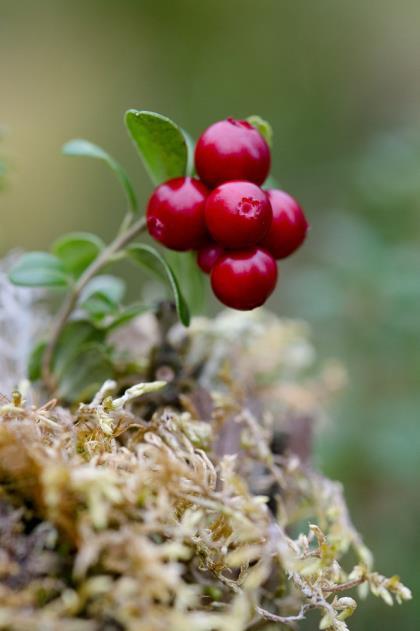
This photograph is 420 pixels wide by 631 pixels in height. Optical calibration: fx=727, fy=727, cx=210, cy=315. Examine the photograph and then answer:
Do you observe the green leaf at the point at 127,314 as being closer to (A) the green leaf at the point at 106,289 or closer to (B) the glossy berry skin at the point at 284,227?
(A) the green leaf at the point at 106,289

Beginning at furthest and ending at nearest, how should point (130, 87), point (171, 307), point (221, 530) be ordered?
point (130, 87)
point (171, 307)
point (221, 530)

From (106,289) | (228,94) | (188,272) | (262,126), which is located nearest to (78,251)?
(106,289)

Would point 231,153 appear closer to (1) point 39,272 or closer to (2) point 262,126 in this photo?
(2) point 262,126

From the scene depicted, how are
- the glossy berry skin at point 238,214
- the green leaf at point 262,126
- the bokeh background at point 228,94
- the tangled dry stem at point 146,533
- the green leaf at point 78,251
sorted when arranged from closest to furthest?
the tangled dry stem at point 146,533 → the glossy berry skin at point 238,214 → the green leaf at point 262,126 → the green leaf at point 78,251 → the bokeh background at point 228,94

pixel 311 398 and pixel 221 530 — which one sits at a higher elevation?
pixel 221 530

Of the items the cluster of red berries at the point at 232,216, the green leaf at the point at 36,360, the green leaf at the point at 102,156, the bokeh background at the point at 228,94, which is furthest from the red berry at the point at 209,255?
the bokeh background at the point at 228,94

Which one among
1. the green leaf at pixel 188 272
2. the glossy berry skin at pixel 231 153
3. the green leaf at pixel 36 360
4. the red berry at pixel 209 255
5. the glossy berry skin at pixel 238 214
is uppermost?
the glossy berry skin at pixel 231 153

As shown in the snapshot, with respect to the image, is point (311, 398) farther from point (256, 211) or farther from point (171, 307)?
point (256, 211)

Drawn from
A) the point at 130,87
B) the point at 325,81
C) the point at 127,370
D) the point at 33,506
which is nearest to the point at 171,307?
the point at 127,370
